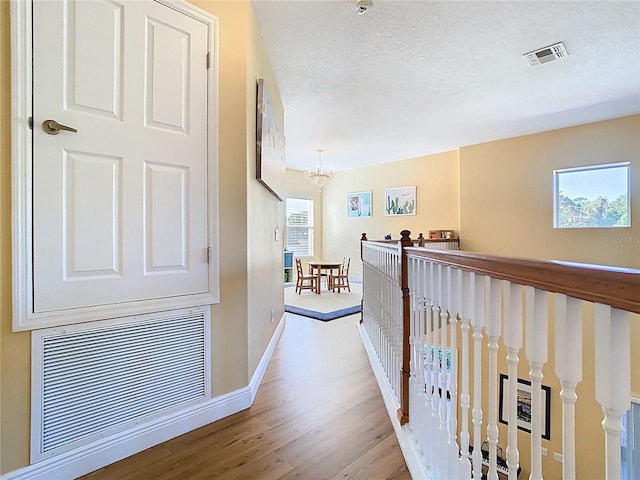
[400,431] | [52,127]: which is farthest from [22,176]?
[400,431]

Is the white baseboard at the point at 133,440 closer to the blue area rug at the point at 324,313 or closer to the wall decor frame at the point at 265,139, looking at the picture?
the wall decor frame at the point at 265,139

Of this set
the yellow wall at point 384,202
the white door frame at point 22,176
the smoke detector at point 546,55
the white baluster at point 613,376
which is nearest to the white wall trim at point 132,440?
the white door frame at point 22,176

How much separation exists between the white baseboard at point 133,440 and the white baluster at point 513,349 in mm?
1585

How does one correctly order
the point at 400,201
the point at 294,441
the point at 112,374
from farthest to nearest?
the point at 400,201, the point at 294,441, the point at 112,374

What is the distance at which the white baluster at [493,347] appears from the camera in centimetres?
90

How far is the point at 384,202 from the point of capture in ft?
25.4

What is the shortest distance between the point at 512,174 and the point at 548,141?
0.70 m

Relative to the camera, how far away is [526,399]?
50.9 inches

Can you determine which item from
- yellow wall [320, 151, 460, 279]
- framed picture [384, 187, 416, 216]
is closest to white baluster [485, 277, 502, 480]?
yellow wall [320, 151, 460, 279]

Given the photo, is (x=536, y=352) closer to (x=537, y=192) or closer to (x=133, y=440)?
(x=133, y=440)

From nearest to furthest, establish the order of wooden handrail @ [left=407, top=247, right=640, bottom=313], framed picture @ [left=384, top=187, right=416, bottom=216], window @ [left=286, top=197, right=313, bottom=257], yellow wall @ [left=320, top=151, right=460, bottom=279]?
wooden handrail @ [left=407, top=247, right=640, bottom=313] < yellow wall @ [left=320, top=151, right=460, bottom=279] < framed picture @ [left=384, top=187, right=416, bottom=216] < window @ [left=286, top=197, right=313, bottom=257]

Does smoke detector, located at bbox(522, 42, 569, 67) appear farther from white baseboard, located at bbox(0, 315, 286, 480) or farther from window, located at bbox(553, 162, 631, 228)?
white baseboard, located at bbox(0, 315, 286, 480)

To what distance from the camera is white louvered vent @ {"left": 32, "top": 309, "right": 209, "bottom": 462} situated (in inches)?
54.2

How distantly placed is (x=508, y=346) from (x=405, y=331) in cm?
99
